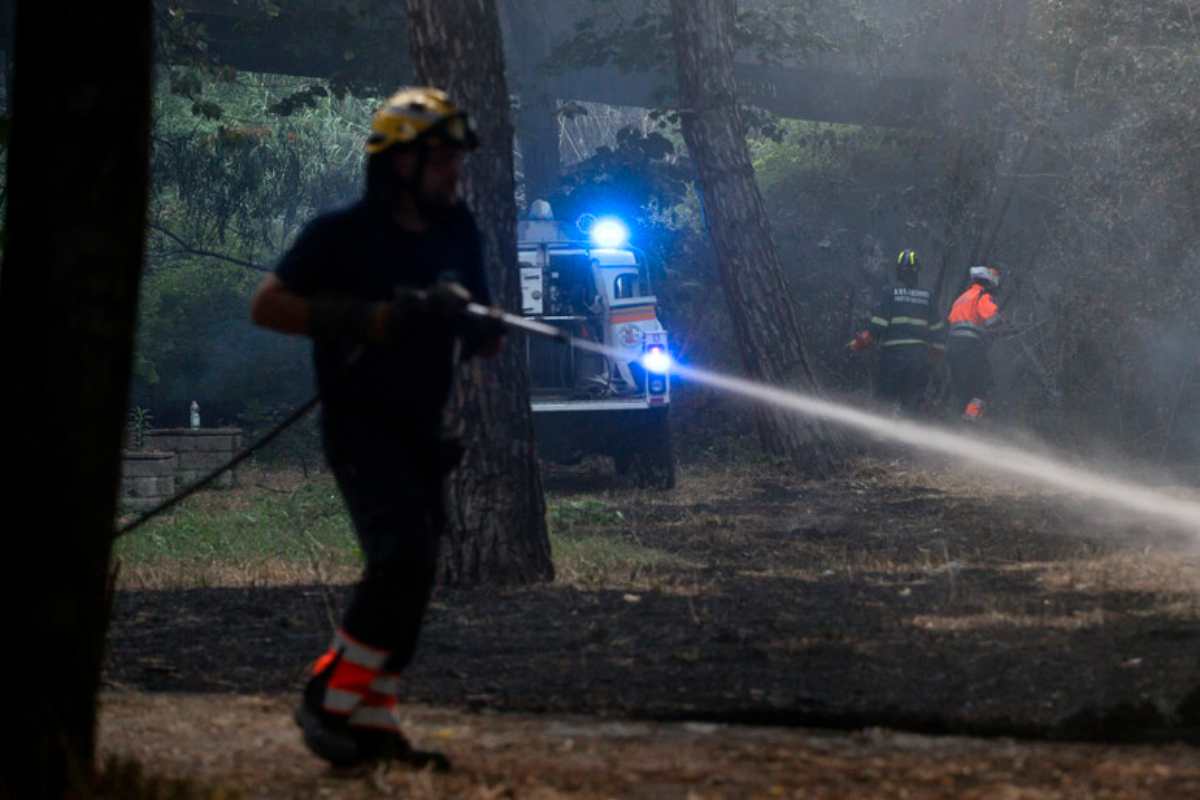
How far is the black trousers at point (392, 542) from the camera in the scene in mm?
4754

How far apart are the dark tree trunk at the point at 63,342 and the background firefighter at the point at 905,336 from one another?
15.5m

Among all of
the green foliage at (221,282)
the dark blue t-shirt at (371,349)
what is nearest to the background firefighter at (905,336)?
the green foliage at (221,282)

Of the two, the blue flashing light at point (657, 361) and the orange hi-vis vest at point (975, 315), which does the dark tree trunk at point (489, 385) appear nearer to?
the blue flashing light at point (657, 361)

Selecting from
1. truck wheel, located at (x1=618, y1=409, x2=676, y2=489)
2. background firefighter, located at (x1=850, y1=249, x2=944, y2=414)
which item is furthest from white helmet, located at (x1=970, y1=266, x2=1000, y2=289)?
truck wheel, located at (x1=618, y1=409, x2=676, y2=489)

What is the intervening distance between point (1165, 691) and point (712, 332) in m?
19.1

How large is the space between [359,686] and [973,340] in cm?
1622

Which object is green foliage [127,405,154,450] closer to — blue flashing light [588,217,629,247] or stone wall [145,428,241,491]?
stone wall [145,428,241,491]

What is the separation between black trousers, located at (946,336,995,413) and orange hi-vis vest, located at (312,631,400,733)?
1607 cm

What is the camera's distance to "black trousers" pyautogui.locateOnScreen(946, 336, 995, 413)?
797 inches

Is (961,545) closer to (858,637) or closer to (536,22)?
(858,637)

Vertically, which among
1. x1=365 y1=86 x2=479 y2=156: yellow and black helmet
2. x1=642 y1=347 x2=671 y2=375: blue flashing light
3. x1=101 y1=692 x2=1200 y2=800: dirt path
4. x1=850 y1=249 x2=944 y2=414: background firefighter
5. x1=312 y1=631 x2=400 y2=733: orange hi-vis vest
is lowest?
x1=101 y1=692 x2=1200 y2=800: dirt path

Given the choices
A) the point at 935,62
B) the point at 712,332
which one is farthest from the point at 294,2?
the point at 935,62

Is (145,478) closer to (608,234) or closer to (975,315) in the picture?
(608,234)

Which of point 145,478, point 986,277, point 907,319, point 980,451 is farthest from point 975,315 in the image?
point 145,478
